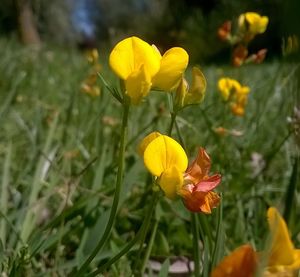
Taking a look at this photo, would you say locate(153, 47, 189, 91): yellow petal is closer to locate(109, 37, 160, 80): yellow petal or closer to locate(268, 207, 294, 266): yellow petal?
locate(109, 37, 160, 80): yellow petal

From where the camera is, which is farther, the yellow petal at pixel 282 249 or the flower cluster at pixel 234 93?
the flower cluster at pixel 234 93

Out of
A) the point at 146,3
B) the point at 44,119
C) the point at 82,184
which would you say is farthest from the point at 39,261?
the point at 146,3

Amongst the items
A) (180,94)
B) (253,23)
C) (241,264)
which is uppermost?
(253,23)

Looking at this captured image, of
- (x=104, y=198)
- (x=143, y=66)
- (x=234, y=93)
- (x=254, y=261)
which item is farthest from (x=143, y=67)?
(x=234, y=93)

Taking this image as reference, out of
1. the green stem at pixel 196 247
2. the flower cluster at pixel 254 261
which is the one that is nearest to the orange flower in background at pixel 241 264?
the flower cluster at pixel 254 261

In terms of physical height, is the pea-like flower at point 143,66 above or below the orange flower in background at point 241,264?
above

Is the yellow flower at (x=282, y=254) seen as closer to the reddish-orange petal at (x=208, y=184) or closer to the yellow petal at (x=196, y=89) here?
the reddish-orange petal at (x=208, y=184)

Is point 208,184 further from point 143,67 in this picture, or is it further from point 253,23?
point 253,23

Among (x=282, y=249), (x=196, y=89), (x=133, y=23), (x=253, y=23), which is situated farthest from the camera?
(x=133, y=23)
